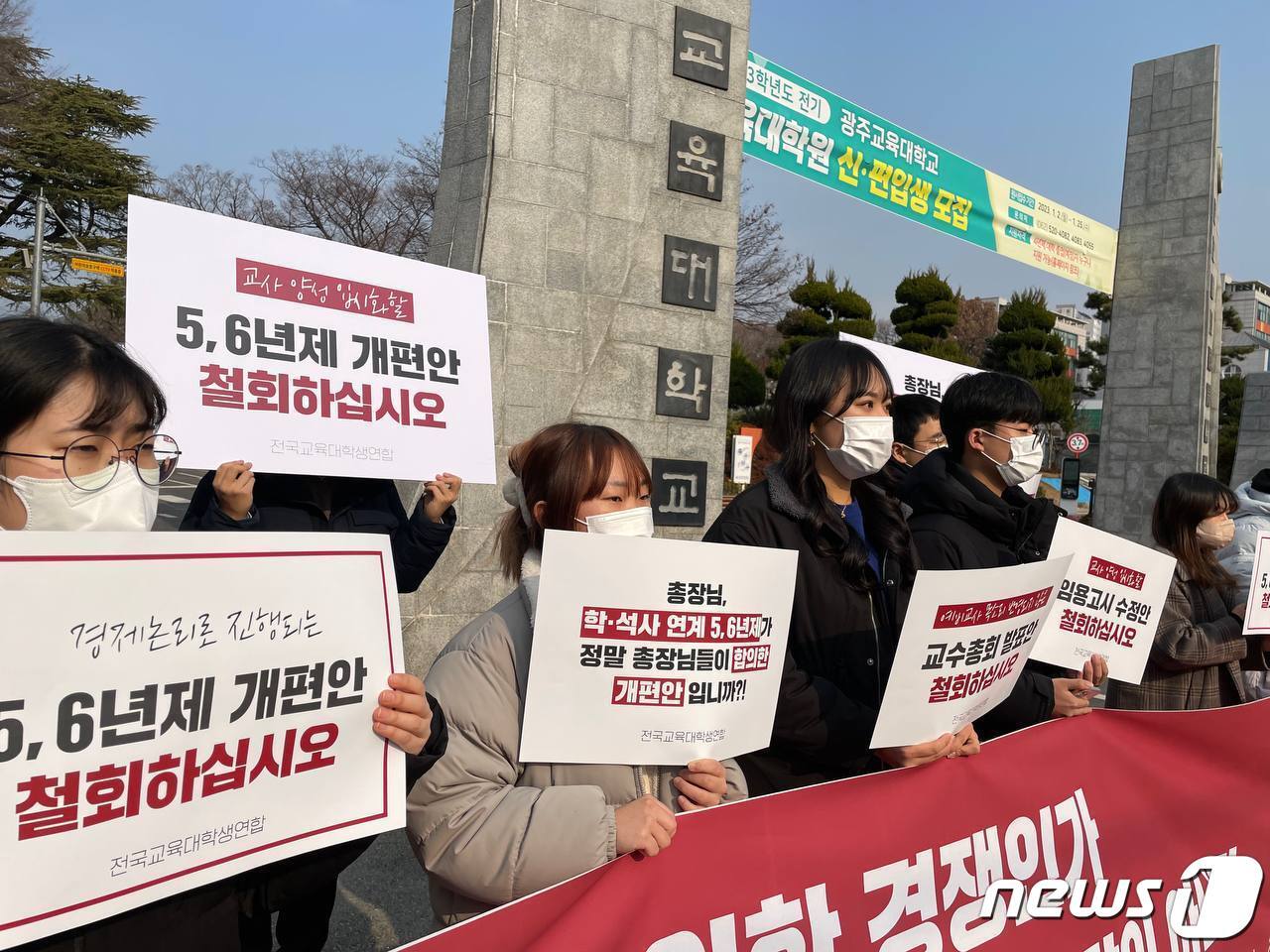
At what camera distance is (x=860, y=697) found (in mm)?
2439

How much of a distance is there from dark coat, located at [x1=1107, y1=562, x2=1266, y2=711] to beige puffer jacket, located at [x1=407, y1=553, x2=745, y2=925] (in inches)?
91.1

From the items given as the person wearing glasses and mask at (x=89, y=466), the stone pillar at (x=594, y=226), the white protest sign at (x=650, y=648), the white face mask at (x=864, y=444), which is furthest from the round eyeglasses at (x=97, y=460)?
the stone pillar at (x=594, y=226)

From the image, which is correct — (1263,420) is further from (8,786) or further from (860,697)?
(8,786)

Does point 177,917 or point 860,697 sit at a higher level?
point 860,697

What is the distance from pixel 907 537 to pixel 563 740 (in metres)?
1.26

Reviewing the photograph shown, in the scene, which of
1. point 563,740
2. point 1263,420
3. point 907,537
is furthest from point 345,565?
point 1263,420

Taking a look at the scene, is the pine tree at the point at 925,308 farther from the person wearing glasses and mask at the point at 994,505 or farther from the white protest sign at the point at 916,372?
the person wearing glasses and mask at the point at 994,505

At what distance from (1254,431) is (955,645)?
1891 cm

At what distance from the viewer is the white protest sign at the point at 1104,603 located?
8.87ft

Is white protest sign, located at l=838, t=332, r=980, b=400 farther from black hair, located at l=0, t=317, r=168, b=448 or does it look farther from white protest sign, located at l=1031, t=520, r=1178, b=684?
black hair, located at l=0, t=317, r=168, b=448

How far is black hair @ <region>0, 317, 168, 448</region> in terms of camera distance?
59.2 inches

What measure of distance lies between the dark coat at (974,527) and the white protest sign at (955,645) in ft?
→ 1.50

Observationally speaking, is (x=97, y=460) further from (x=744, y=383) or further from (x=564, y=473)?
(x=744, y=383)

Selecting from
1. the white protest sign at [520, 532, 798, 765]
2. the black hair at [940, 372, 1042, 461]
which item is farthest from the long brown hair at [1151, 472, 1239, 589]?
the white protest sign at [520, 532, 798, 765]
